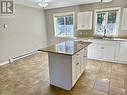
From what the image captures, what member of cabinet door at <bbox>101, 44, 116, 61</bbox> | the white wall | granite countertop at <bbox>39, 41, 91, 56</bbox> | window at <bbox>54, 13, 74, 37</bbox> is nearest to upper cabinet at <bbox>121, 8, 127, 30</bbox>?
cabinet door at <bbox>101, 44, 116, 61</bbox>

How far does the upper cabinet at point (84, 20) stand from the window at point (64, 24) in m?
0.53

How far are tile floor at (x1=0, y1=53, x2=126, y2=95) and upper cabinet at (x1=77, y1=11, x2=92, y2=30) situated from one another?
6.34 feet

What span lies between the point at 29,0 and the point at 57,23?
2.11 meters

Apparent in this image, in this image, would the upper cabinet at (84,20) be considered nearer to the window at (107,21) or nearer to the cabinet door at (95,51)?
the window at (107,21)

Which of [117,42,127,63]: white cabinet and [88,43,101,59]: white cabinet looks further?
[88,43,101,59]: white cabinet

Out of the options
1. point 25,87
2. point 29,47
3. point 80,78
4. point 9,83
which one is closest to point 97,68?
point 80,78

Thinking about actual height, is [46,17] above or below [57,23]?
above

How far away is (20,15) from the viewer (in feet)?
14.5

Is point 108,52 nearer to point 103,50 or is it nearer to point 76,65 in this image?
point 103,50

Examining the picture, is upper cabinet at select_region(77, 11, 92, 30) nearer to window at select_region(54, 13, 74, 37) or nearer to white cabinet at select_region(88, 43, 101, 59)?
window at select_region(54, 13, 74, 37)

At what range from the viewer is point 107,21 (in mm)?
4387

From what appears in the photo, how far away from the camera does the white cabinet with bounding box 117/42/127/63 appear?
3616 mm

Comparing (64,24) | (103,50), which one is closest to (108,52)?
(103,50)

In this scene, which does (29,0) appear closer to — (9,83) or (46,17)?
(46,17)
